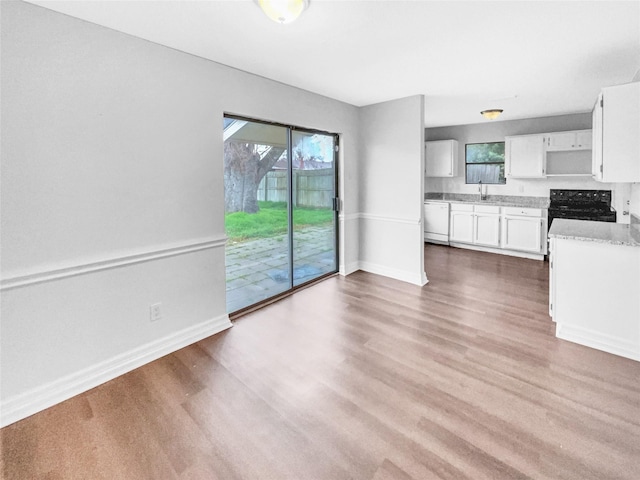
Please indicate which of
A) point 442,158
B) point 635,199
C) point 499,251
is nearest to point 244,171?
point 635,199

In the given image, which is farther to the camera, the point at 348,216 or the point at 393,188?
the point at 348,216

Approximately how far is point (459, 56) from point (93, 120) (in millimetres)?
2933

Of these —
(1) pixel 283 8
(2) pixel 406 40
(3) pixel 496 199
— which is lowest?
(3) pixel 496 199

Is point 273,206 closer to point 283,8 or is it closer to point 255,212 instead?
point 255,212

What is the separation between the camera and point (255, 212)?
3.59 meters

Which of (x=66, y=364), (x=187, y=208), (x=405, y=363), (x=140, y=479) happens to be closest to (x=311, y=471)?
(x=140, y=479)

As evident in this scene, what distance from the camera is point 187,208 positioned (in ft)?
9.11

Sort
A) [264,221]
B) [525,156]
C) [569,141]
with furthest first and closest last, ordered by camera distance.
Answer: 1. [525,156]
2. [569,141]
3. [264,221]

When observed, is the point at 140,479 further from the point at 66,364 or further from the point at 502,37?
the point at 502,37

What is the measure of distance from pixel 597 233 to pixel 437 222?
150 inches

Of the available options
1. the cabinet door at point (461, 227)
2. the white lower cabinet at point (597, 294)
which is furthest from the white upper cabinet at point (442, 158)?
the white lower cabinet at point (597, 294)

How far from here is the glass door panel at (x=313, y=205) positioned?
159 inches

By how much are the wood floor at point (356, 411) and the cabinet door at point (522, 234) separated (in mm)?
2738

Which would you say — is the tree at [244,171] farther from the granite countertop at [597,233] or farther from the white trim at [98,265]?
the granite countertop at [597,233]
